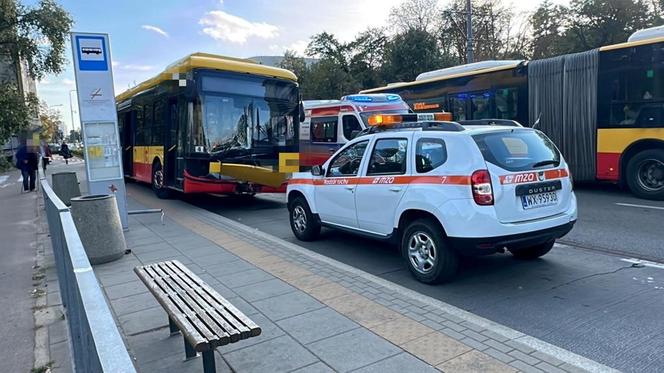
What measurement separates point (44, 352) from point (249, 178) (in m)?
6.43

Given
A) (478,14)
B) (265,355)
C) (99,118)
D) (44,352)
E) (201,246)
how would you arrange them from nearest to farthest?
(265,355) → (44,352) → (201,246) → (99,118) → (478,14)

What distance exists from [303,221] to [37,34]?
26.3m

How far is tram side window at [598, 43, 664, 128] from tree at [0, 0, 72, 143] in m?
27.0

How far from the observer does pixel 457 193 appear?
4.99 meters

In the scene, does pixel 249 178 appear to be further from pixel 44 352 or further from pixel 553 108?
pixel 553 108

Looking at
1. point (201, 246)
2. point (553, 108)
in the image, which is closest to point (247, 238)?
point (201, 246)

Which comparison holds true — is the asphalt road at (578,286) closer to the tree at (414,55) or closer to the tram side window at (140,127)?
the tram side window at (140,127)

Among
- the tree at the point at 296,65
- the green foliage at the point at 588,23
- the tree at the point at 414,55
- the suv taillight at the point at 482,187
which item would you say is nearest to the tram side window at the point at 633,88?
the suv taillight at the point at 482,187

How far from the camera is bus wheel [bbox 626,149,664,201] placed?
10141mm

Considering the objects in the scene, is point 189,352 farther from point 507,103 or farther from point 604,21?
point 604,21

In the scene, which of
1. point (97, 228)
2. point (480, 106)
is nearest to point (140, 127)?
point (97, 228)

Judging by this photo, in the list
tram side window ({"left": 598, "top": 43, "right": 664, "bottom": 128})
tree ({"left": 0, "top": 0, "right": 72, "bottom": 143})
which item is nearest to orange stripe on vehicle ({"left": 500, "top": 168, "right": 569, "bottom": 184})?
tram side window ({"left": 598, "top": 43, "right": 664, "bottom": 128})

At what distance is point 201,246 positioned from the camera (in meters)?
7.32

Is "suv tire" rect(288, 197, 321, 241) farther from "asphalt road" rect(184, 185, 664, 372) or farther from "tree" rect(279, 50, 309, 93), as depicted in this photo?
"tree" rect(279, 50, 309, 93)
